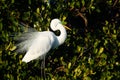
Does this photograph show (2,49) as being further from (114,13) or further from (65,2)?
(114,13)

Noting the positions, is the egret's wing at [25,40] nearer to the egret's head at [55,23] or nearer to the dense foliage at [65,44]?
the dense foliage at [65,44]

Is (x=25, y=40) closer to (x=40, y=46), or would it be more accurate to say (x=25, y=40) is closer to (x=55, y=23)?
(x=40, y=46)

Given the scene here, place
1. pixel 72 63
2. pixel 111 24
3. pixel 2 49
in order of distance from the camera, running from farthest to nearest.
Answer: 1. pixel 111 24
2. pixel 72 63
3. pixel 2 49

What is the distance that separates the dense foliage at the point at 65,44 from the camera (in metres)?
5.51

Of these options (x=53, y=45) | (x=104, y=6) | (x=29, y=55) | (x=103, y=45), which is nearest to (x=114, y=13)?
(x=104, y=6)

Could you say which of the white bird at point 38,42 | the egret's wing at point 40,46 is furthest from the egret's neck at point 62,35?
the egret's wing at point 40,46

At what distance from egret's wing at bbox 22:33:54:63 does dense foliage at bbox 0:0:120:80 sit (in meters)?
0.11

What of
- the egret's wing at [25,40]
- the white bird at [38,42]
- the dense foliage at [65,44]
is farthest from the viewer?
the white bird at [38,42]

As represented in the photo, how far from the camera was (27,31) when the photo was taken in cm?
573

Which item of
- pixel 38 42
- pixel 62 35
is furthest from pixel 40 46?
pixel 62 35

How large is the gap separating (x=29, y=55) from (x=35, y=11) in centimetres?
58

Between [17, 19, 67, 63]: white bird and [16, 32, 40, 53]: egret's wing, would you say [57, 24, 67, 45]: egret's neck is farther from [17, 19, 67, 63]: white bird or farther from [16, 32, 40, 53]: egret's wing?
[16, 32, 40, 53]: egret's wing

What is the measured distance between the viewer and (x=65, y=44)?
6062 mm

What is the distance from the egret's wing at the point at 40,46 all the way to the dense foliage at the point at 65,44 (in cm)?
11
